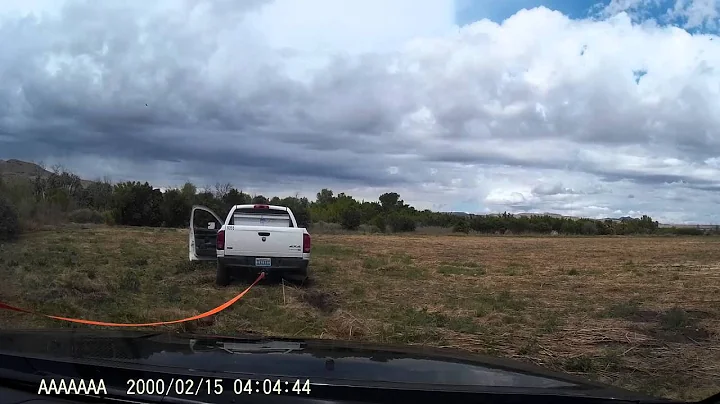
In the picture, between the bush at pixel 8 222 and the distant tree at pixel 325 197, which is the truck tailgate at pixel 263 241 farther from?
the distant tree at pixel 325 197

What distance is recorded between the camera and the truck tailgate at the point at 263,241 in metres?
12.9

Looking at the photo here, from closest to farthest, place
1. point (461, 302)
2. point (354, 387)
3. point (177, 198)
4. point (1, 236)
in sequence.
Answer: point (354, 387), point (461, 302), point (1, 236), point (177, 198)

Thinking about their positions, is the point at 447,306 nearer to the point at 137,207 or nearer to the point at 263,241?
the point at 263,241

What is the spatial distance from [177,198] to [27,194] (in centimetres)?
1491

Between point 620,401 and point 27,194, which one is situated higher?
point 27,194

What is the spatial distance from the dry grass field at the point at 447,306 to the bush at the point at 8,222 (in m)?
5.67

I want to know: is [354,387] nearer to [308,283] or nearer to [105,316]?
[105,316]

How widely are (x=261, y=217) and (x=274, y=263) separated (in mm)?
2056

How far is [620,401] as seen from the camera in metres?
2.74

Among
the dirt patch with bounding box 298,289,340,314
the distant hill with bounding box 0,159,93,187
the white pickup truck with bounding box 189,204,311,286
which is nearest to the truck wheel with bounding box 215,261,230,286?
the white pickup truck with bounding box 189,204,311,286

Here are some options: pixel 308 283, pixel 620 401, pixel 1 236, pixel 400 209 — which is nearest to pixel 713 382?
pixel 620 401

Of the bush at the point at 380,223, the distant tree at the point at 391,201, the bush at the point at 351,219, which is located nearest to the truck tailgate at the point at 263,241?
the bush at the point at 351,219

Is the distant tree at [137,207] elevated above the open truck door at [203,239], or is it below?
above

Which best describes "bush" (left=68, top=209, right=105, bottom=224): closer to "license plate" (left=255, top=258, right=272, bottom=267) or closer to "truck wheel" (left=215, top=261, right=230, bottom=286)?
"truck wheel" (left=215, top=261, right=230, bottom=286)
